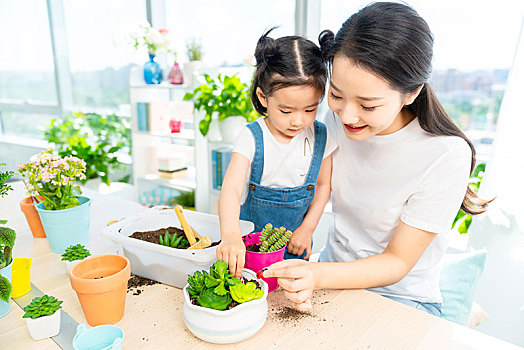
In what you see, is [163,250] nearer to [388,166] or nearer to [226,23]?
[388,166]

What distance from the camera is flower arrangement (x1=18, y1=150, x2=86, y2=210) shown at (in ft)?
3.21

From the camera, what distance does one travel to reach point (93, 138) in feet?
11.6

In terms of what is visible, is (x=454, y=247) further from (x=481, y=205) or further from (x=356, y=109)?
(x=356, y=109)

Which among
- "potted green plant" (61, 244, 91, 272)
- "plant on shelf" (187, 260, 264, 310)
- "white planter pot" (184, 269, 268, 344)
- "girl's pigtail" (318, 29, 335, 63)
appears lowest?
"white planter pot" (184, 269, 268, 344)

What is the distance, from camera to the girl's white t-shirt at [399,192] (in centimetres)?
99

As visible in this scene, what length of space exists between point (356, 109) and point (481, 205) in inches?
22.5

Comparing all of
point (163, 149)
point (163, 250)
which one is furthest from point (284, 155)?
point (163, 149)

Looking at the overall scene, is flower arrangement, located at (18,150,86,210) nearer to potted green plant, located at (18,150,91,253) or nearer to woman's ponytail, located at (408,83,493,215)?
potted green plant, located at (18,150,91,253)

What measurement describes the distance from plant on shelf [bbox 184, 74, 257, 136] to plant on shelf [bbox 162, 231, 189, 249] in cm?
166

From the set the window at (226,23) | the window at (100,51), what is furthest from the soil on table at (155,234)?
the window at (100,51)

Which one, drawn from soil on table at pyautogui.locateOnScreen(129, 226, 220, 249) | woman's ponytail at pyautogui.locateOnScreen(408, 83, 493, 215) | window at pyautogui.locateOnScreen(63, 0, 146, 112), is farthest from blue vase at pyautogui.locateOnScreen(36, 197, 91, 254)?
window at pyautogui.locateOnScreen(63, 0, 146, 112)

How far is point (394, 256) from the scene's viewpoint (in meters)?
0.98

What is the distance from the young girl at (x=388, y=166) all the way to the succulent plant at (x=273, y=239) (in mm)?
50

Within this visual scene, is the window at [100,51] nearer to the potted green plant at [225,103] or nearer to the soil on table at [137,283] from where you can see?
the potted green plant at [225,103]
